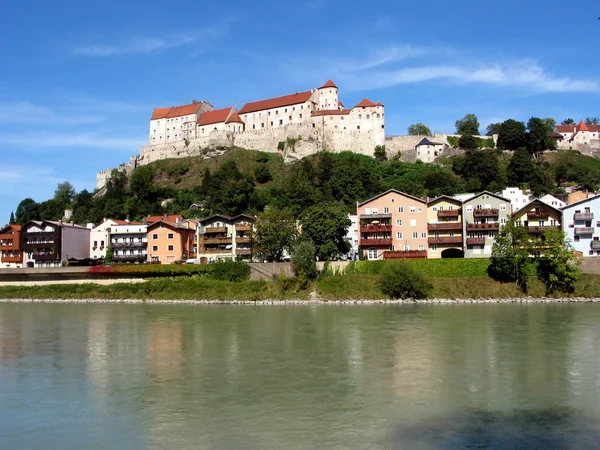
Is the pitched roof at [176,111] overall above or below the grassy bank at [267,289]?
above

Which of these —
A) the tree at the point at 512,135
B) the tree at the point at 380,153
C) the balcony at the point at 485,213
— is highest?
the tree at the point at 512,135

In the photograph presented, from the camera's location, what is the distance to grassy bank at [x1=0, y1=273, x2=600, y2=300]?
130 feet

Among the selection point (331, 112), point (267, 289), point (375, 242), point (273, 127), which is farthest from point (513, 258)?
point (273, 127)

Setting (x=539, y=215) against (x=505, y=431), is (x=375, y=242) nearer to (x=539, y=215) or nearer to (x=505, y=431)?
(x=539, y=215)

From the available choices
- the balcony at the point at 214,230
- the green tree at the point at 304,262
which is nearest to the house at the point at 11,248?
the balcony at the point at 214,230

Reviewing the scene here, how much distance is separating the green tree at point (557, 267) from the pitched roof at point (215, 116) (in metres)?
64.5

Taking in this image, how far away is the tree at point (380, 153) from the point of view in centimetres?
8506

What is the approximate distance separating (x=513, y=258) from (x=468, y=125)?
56835 mm

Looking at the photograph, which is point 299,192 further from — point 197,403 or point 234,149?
point 197,403

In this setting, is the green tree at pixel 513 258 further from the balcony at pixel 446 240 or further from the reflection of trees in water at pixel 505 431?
the reflection of trees in water at pixel 505 431

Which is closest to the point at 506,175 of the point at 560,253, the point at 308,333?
the point at 560,253

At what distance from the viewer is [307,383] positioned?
18.0 metres

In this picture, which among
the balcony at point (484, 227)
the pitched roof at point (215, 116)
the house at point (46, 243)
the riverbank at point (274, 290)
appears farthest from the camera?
the pitched roof at point (215, 116)

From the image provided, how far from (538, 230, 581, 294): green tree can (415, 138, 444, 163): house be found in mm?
45767
